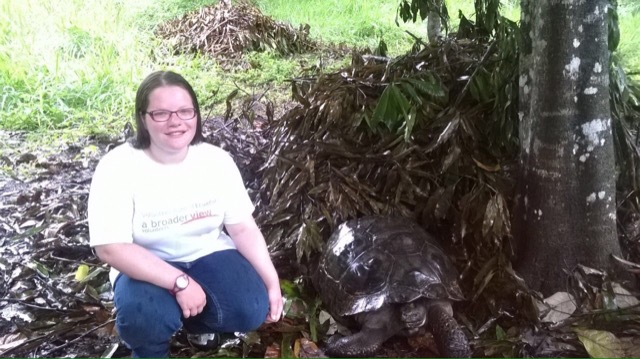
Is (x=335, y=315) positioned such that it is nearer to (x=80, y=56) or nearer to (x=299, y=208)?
(x=299, y=208)

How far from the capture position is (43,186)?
7.38 feet

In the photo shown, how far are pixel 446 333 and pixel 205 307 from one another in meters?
0.58

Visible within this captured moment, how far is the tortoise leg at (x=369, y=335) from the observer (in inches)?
55.3

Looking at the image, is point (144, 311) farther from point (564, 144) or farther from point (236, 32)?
point (236, 32)

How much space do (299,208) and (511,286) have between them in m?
0.73

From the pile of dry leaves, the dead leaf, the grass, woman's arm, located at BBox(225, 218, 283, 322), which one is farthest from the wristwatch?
the pile of dry leaves

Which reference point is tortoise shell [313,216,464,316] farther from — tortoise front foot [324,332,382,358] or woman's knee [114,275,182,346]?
woman's knee [114,275,182,346]

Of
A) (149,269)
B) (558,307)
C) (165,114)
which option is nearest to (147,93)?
(165,114)

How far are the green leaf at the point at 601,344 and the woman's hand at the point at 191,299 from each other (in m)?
0.91

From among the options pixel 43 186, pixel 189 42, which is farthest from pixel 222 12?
pixel 43 186

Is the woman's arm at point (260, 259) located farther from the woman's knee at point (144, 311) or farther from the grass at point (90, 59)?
the grass at point (90, 59)

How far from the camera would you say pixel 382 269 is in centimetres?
148

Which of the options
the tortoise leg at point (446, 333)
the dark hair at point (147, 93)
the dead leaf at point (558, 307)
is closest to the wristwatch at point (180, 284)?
the dark hair at point (147, 93)

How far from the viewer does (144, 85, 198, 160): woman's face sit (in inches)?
41.7
